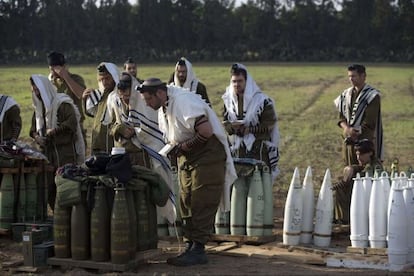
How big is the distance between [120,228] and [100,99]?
280 cm

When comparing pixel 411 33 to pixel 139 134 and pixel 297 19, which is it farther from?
pixel 139 134

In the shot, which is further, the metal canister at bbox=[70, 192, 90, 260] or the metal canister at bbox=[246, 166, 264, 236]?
the metal canister at bbox=[246, 166, 264, 236]

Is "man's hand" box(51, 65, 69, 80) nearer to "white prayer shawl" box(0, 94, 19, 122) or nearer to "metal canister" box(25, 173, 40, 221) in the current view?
"white prayer shawl" box(0, 94, 19, 122)

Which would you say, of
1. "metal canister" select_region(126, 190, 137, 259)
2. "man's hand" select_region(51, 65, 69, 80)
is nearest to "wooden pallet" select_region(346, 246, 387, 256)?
"metal canister" select_region(126, 190, 137, 259)

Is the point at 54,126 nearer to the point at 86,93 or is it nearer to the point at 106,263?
the point at 86,93

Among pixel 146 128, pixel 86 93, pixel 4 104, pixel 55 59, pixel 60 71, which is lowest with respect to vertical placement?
pixel 146 128

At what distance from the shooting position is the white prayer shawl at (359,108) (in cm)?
991

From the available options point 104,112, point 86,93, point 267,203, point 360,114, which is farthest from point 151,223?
point 360,114

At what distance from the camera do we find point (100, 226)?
7223 millimetres

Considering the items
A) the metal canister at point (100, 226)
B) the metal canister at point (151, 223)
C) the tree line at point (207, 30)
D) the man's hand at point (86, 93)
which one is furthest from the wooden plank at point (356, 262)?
the tree line at point (207, 30)

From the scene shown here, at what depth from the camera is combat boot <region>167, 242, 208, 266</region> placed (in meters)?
7.55

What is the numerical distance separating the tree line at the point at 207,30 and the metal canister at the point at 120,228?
40.6 metres

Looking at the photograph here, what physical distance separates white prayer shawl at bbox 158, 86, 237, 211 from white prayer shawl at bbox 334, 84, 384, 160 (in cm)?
275

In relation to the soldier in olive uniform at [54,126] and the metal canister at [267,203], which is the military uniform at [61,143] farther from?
the metal canister at [267,203]
